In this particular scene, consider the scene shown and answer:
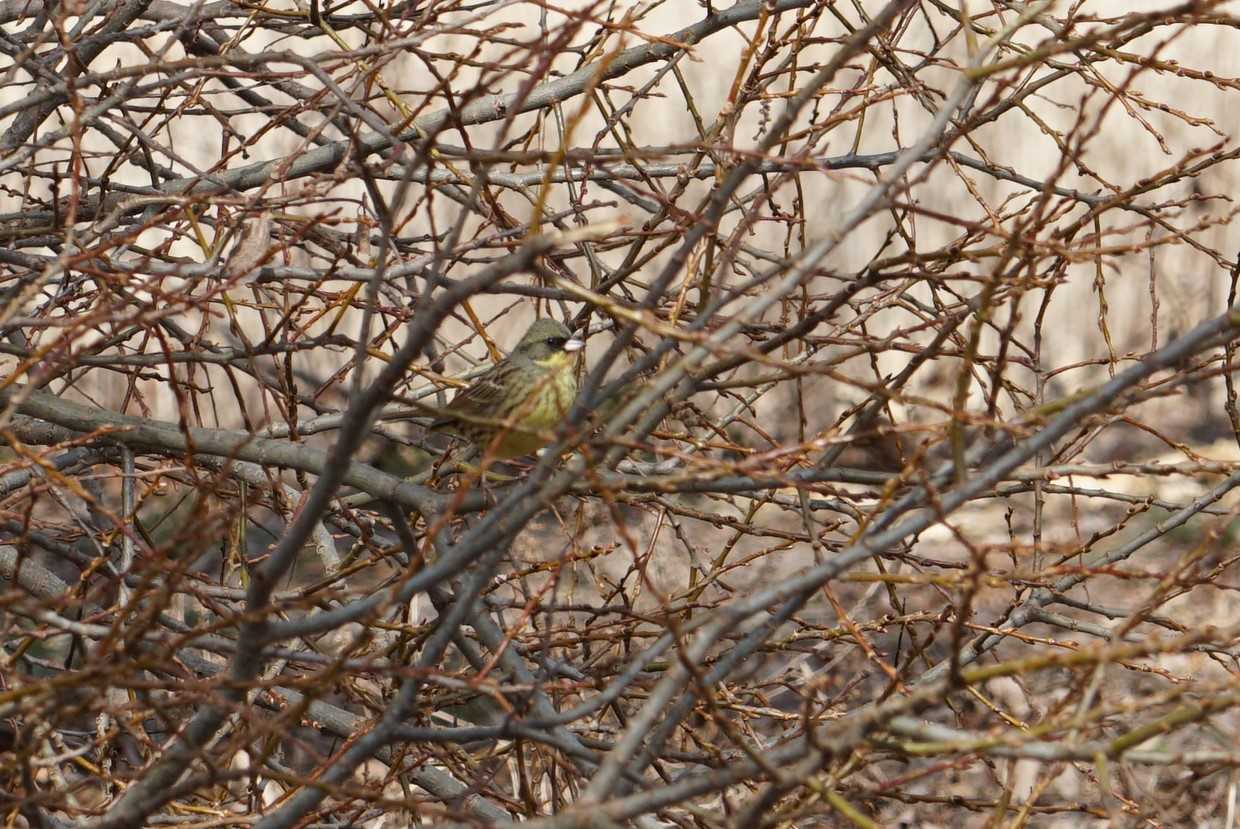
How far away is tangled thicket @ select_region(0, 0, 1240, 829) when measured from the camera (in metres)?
2.42

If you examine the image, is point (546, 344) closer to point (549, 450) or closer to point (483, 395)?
point (483, 395)

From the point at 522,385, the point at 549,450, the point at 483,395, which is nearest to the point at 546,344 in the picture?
the point at 522,385

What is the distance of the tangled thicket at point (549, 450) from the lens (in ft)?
7.94

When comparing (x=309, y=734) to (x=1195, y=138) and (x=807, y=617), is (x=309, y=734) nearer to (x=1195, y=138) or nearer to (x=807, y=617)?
(x=807, y=617)

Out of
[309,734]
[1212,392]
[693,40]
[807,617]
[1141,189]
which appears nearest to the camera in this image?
[1141,189]

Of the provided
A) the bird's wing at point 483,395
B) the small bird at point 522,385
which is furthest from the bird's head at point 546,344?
the bird's wing at point 483,395

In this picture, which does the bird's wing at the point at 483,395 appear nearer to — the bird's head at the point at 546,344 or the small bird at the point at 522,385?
the small bird at the point at 522,385

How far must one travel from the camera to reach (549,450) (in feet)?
8.97

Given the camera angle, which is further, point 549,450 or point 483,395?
point 483,395

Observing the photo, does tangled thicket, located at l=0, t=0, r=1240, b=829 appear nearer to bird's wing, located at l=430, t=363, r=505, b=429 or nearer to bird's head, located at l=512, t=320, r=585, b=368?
bird's head, located at l=512, t=320, r=585, b=368

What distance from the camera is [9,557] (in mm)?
4254

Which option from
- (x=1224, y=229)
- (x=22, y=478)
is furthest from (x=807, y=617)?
(x=22, y=478)

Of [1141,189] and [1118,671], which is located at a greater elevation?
[1118,671]

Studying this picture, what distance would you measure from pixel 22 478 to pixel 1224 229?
7196mm
